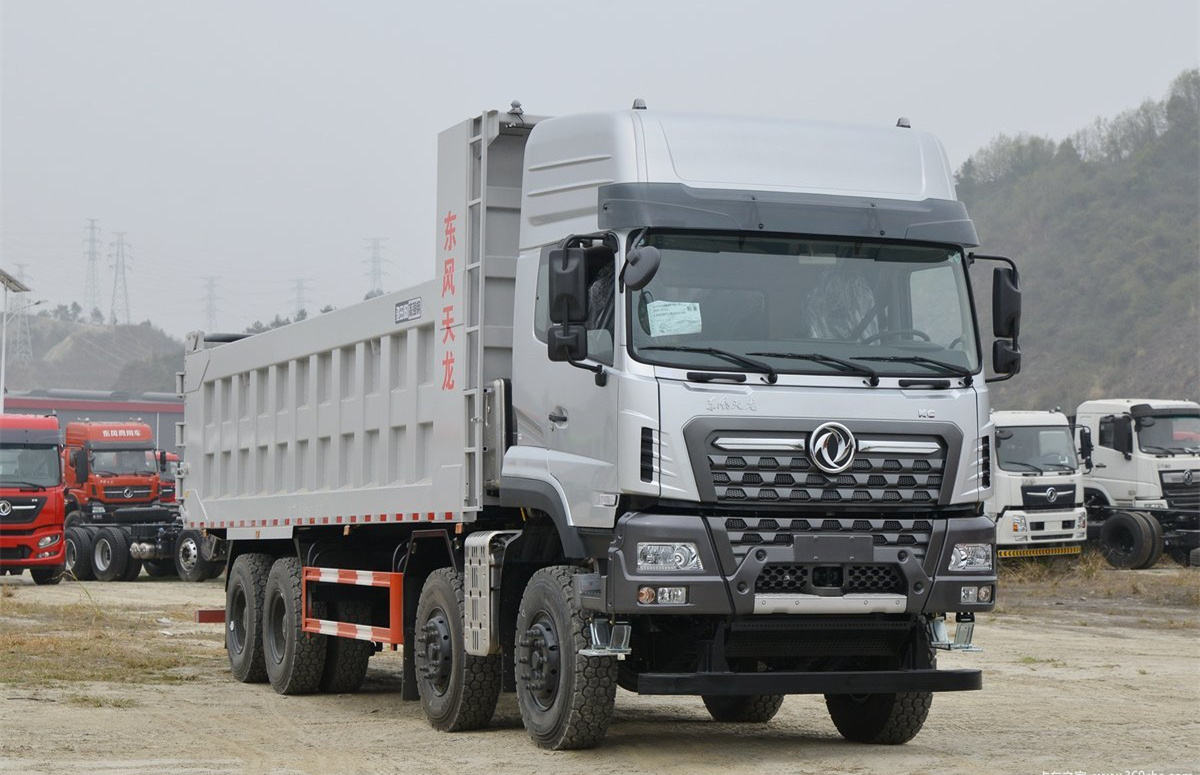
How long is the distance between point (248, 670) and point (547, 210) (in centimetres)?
643

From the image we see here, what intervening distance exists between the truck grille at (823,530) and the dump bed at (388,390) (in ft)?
6.84

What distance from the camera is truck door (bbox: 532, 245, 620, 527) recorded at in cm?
907

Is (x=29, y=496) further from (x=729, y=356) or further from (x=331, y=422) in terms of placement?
(x=729, y=356)

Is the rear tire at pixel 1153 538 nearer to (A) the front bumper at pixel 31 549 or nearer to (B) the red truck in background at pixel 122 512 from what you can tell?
(B) the red truck in background at pixel 122 512

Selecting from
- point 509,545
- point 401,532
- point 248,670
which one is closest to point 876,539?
point 509,545

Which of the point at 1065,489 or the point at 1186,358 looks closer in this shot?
the point at 1065,489

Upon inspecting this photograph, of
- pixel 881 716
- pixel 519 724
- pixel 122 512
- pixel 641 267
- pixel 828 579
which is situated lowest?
pixel 519 724

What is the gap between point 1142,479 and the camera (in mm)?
30438

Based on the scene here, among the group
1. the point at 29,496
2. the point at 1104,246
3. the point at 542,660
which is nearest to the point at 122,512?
the point at 29,496

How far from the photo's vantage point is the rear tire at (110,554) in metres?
32.5

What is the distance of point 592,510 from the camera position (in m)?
9.18

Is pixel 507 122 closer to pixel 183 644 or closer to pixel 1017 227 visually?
pixel 183 644

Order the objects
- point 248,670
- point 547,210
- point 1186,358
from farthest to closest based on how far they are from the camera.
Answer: point 1186,358, point 248,670, point 547,210

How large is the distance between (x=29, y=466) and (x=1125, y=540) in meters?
19.8
